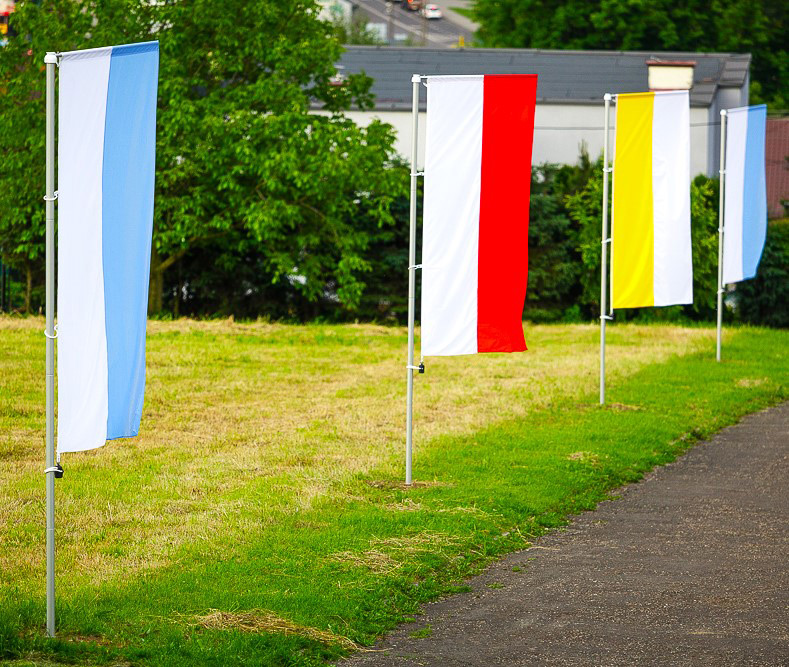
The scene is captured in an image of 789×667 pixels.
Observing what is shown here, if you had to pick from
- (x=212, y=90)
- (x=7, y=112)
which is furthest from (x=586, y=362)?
(x=7, y=112)

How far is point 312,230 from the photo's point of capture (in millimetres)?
24078

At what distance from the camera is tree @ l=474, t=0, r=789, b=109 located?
47.7 metres

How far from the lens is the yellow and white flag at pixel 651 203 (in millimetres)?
13852

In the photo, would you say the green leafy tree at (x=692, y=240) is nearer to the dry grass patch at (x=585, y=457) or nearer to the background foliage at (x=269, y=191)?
the background foliage at (x=269, y=191)

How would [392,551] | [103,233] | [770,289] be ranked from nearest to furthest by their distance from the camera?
[103,233], [392,551], [770,289]

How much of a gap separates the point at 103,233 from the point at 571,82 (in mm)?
29672

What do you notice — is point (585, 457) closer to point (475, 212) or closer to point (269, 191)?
point (475, 212)

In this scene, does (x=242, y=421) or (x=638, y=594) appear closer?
(x=638, y=594)

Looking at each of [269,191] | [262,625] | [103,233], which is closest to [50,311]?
[103,233]

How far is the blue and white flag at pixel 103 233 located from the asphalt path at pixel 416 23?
311 ft

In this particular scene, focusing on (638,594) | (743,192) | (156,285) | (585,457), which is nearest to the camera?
(638,594)

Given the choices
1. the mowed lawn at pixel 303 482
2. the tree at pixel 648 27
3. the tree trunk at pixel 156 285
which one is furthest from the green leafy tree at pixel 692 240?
the tree at pixel 648 27

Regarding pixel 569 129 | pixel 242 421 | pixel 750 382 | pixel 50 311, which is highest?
pixel 569 129

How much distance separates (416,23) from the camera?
114m
